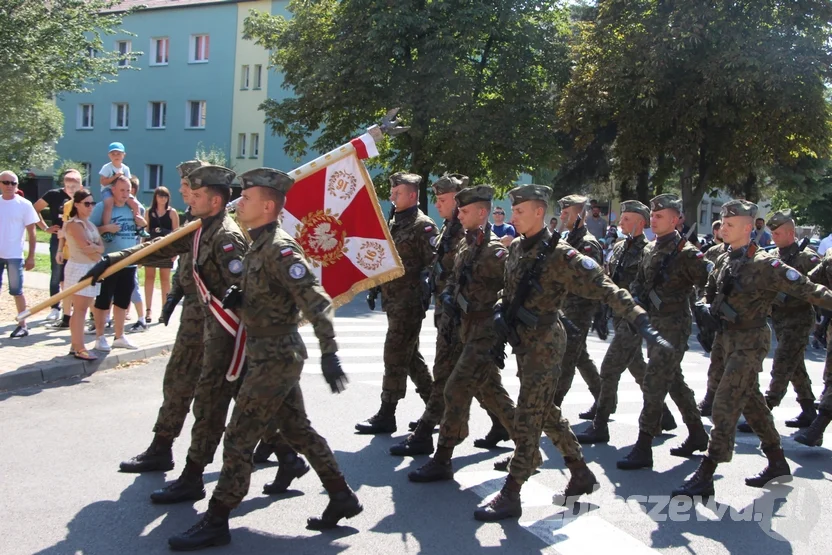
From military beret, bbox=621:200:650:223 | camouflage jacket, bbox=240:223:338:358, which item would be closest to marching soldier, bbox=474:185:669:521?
camouflage jacket, bbox=240:223:338:358

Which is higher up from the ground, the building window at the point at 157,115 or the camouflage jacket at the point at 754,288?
the building window at the point at 157,115

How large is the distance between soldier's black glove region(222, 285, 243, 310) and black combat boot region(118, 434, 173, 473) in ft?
5.61

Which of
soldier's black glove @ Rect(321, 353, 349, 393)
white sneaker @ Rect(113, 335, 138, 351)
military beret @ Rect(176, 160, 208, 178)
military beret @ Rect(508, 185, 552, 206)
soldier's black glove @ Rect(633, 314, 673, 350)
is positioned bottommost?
white sneaker @ Rect(113, 335, 138, 351)

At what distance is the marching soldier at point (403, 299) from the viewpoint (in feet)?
24.0

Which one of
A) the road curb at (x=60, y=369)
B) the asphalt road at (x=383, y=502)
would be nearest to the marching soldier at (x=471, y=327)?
the asphalt road at (x=383, y=502)

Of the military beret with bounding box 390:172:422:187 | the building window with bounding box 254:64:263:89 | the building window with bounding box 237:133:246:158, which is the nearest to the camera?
the military beret with bounding box 390:172:422:187

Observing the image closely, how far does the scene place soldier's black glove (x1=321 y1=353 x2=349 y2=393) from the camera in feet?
14.1

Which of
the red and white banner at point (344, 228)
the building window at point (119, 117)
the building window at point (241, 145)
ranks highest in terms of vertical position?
the building window at point (119, 117)

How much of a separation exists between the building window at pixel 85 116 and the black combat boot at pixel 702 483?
49.4 metres

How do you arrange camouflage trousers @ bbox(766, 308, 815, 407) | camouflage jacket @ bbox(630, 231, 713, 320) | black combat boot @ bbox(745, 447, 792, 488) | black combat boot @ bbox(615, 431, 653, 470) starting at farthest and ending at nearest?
camouflage trousers @ bbox(766, 308, 815, 407) < camouflage jacket @ bbox(630, 231, 713, 320) < black combat boot @ bbox(615, 431, 653, 470) < black combat boot @ bbox(745, 447, 792, 488)

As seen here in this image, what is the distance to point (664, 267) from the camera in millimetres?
6809

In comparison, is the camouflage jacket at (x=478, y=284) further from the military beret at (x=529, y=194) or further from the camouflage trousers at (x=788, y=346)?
the camouflage trousers at (x=788, y=346)

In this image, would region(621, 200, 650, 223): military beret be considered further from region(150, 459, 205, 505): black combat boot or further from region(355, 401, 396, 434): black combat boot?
region(150, 459, 205, 505): black combat boot

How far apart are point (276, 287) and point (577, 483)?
8.01ft
